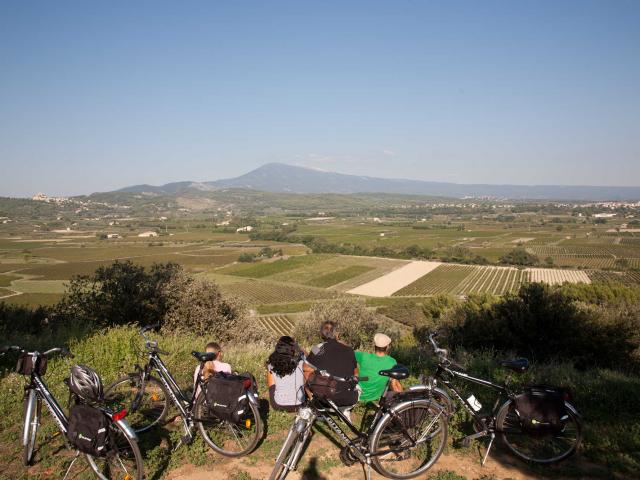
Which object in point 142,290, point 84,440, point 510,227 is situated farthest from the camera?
point 510,227

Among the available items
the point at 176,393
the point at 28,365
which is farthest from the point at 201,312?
the point at 28,365

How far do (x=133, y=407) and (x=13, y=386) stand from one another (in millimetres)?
2844

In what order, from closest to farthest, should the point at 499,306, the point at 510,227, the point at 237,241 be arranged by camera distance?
1. the point at 499,306
2. the point at 237,241
3. the point at 510,227

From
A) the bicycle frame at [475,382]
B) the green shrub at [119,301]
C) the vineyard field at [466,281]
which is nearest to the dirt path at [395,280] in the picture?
the vineyard field at [466,281]

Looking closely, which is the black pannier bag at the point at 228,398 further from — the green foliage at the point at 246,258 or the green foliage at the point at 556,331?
the green foliage at the point at 246,258

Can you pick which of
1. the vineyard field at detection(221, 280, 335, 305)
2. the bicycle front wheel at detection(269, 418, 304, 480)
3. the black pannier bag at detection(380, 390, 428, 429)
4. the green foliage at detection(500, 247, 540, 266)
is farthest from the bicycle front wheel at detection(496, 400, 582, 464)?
the green foliage at detection(500, 247, 540, 266)

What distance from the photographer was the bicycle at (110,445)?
411cm

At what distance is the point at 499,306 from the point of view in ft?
60.7

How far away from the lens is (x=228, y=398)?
459 cm

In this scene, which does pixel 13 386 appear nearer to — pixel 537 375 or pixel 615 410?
pixel 537 375

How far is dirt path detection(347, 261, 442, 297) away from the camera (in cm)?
6016

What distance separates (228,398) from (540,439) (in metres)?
3.59

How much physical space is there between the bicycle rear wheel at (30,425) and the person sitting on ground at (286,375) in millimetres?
2766

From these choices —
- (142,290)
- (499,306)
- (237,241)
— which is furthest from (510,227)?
(142,290)
